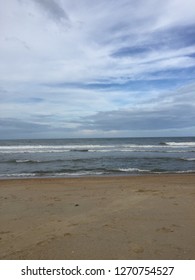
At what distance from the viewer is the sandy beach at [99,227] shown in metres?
3.86

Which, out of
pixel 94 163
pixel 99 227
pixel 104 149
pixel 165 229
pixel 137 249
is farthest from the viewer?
pixel 104 149

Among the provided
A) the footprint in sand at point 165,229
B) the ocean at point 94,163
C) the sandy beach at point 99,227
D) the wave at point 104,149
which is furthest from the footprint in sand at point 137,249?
the wave at point 104,149

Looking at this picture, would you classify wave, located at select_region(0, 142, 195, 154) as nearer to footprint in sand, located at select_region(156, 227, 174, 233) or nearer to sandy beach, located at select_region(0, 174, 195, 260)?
sandy beach, located at select_region(0, 174, 195, 260)

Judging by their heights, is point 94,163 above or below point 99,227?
below

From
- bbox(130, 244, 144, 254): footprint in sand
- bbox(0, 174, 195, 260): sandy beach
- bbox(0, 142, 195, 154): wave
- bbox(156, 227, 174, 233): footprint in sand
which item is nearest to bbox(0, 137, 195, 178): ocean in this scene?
bbox(0, 142, 195, 154): wave

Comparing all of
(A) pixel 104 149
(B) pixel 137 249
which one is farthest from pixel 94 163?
(A) pixel 104 149

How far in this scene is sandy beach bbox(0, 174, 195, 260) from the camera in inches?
152

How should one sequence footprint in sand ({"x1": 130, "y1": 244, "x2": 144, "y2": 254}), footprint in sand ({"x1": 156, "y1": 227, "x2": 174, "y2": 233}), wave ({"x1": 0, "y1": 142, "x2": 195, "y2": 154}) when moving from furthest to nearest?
1. wave ({"x1": 0, "y1": 142, "x2": 195, "y2": 154})
2. footprint in sand ({"x1": 156, "y1": 227, "x2": 174, "y2": 233})
3. footprint in sand ({"x1": 130, "y1": 244, "x2": 144, "y2": 254})

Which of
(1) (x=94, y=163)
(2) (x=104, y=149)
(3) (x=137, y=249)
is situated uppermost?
(2) (x=104, y=149)

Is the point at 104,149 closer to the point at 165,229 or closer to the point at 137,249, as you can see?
the point at 165,229

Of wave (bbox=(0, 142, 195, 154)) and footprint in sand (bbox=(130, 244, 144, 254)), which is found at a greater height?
wave (bbox=(0, 142, 195, 154))

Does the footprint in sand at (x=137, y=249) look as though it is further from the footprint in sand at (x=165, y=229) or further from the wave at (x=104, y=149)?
the wave at (x=104, y=149)

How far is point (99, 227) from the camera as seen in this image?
4887 millimetres

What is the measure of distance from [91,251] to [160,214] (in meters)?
2.25
